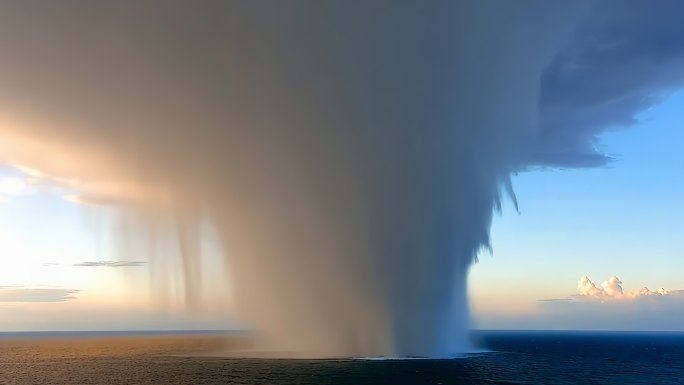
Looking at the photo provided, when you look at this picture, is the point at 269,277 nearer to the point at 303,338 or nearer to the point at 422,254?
the point at 303,338

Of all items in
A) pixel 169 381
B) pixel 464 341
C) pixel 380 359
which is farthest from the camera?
pixel 464 341

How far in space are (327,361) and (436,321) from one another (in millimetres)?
18980

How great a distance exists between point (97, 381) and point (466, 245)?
5880 centimetres

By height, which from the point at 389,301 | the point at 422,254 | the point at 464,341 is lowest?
the point at 464,341

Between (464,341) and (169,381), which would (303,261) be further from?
(464,341)

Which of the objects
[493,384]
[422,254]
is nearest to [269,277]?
[422,254]

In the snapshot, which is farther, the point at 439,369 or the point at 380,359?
the point at 380,359

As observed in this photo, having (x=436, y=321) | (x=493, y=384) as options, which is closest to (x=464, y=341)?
(x=436, y=321)

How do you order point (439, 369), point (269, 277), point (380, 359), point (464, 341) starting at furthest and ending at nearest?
point (464, 341), point (269, 277), point (380, 359), point (439, 369)

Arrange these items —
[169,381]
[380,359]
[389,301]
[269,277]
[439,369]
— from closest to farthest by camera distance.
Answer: [169,381] < [439,369] < [389,301] < [380,359] < [269,277]

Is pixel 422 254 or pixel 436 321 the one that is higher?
pixel 422 254

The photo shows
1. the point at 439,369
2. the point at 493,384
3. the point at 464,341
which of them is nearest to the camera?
the point at 493,384

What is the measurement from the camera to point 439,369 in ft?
272

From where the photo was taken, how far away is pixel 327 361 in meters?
91.8
